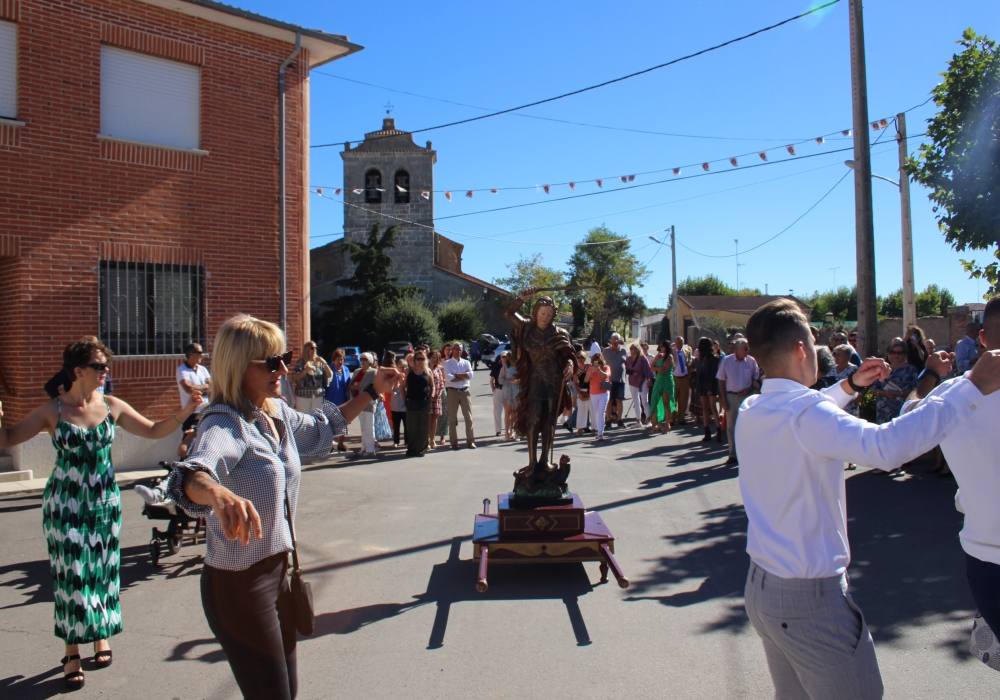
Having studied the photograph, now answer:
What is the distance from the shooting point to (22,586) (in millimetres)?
6082

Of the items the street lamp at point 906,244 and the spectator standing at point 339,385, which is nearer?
the spectator standing at point 339,385

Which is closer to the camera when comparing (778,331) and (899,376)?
(778,331)

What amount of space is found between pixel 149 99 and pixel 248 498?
1068cm

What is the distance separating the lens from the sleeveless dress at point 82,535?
14.7 feet

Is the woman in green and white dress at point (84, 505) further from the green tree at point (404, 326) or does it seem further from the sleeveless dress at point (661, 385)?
the green tree at point (404, 326)

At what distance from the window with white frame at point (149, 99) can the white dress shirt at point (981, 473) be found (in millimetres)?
11661

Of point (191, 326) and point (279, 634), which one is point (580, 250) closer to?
point (191, 326)

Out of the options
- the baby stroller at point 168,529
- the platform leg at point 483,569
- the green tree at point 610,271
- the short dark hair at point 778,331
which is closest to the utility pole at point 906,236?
the platform leg at point 483,569

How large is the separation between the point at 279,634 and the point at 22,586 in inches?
170

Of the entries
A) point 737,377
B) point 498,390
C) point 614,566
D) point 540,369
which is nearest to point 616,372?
point 498,390

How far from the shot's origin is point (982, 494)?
9.53ft

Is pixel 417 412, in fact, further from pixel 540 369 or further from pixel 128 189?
pixel 540 369

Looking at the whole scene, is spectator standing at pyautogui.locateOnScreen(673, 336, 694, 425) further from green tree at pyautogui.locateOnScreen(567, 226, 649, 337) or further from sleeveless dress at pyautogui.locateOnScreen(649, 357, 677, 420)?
green tree at pyautogui.locateOnScreen(567, 226, 649, 337)

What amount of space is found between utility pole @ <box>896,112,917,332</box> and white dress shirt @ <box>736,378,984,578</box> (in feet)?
52.4
